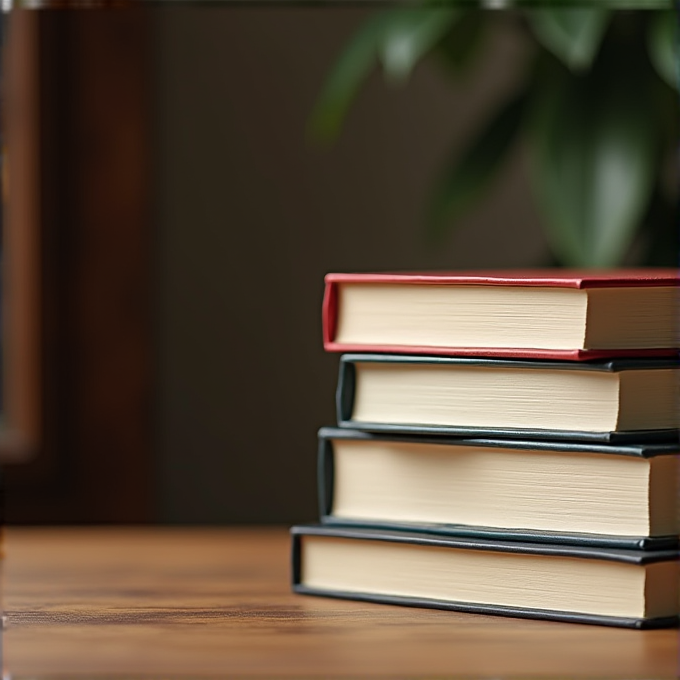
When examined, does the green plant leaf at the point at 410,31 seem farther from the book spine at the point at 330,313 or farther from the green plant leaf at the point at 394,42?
the book spine at the point at 330,313

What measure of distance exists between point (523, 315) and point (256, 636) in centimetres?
18

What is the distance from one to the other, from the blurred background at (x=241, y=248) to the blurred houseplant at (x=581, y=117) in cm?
49

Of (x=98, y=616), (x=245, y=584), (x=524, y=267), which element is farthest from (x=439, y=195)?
(x=98, y=616)

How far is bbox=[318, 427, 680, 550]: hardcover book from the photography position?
0.56m

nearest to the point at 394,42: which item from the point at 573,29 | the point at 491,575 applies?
the point at 573,29

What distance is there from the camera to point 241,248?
208 cm

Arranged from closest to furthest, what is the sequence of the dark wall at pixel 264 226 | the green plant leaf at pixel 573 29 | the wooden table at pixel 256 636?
the wooden table at pixel 256 636
the green plant leaf at pixel 573 29
the dark wall at pixel 264 226

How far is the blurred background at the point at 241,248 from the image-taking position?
1.96 meters

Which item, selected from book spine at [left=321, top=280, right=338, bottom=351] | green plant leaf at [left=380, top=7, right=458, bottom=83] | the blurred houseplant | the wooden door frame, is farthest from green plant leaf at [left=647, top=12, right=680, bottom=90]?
the wooden door frame

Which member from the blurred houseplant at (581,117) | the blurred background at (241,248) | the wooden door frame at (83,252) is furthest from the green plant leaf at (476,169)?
the wooden door frame at (83,252)

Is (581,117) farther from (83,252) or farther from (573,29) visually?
(83,252)

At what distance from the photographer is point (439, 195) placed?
5.05ft

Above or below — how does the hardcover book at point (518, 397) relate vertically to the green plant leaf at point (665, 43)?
below

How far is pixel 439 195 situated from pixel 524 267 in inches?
23.0
